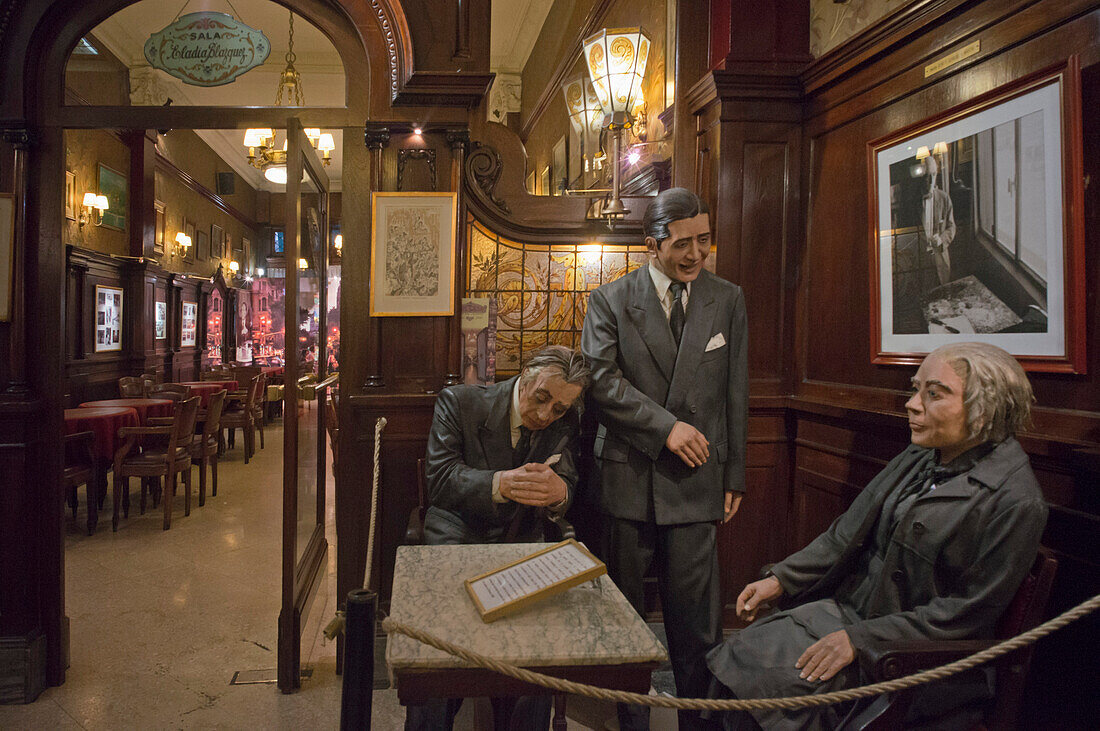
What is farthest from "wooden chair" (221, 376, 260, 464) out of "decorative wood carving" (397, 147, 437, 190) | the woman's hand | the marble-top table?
the woman's hand

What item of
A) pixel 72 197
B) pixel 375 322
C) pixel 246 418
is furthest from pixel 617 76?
pixel 72 197

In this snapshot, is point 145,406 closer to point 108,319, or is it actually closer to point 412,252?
point 108,319

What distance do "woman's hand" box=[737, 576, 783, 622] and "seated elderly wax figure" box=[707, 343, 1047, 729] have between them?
0.20 ft

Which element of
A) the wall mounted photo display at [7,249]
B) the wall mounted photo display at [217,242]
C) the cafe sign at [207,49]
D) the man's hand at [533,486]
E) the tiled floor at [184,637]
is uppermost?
the wall mounted photo display at [217,242]

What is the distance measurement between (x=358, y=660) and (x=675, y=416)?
4.68ft

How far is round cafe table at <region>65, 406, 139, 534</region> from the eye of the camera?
5.07 meters

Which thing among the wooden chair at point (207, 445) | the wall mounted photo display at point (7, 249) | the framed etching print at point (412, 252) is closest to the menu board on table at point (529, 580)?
the framed etching print at point (412, 252)

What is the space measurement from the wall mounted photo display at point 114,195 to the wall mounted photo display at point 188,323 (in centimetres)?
210

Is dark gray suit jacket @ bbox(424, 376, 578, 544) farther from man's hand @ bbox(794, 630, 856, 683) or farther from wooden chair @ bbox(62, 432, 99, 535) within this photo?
wooden chair @ bbox(62, 432, 99, 535)

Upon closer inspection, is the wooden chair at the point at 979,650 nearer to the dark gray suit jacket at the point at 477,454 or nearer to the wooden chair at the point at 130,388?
the dark gray suit jacket at the point at 477,454

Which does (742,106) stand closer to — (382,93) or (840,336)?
(840,336)

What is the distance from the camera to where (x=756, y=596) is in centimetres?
198

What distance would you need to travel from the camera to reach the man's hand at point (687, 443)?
222cm

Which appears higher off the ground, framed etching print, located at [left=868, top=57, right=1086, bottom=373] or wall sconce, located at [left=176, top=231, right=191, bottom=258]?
wall sconce, located at [left=176, top=231, right=191, bottom=258]
